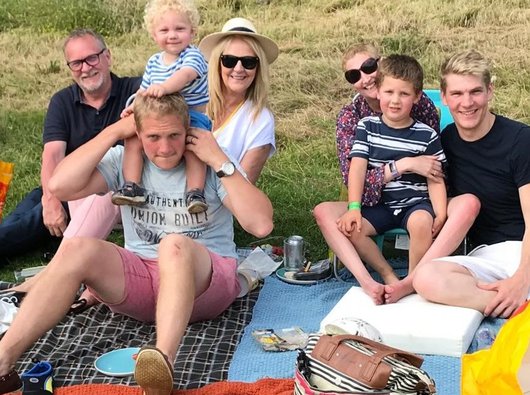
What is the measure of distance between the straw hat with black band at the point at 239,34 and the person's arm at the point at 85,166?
109 centimetres

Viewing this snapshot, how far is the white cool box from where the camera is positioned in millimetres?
3555

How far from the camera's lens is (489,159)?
4.09 m

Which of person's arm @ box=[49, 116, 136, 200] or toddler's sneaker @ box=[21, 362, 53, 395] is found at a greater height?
person's arm @ box=[49, 116, 136, 200]

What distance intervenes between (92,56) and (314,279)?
1739 millimetres

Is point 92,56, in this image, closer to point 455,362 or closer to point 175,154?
point 175,154

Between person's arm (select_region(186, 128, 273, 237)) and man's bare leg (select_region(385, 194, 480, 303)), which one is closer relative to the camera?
person's arm (select_region(186, 128, 273, 237))

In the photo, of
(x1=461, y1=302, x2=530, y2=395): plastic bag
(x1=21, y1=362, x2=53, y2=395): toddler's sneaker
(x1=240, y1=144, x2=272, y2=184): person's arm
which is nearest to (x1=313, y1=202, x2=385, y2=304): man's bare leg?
(x1=240, y1=144, x2=272, y2=184): person's arm

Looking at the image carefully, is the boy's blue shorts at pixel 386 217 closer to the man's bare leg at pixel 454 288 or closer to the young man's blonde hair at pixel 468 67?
the man's bare leg at pixel 454 288

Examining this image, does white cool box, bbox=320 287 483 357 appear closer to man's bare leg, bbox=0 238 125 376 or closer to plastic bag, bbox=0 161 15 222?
man's bare leg, bbox=0 238 125 376

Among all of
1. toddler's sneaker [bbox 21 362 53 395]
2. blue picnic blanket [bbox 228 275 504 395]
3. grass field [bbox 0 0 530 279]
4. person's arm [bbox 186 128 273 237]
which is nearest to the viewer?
toddler's sneaker [bbox 21 362 53 395]

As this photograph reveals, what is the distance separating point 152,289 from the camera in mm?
3676

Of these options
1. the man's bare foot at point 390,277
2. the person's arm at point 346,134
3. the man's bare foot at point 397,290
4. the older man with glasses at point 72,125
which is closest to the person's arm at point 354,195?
the person's arm at point 346,134

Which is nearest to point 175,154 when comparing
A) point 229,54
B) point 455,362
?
point 229,54

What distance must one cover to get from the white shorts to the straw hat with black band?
1.62 meters
